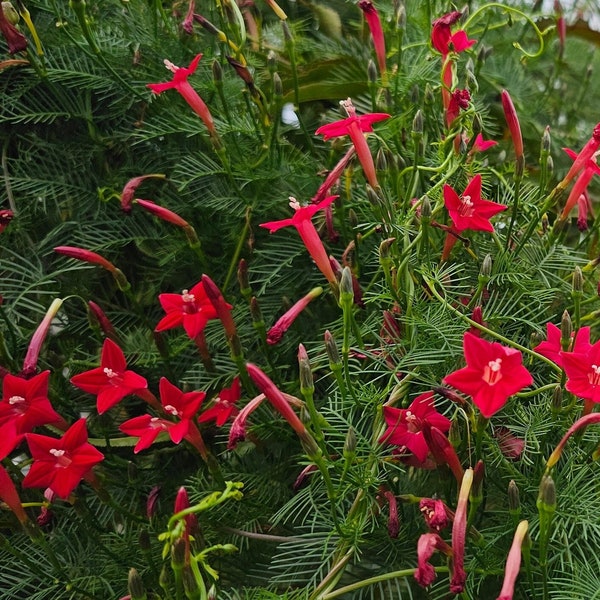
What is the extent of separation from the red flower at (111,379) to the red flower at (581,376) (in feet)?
1.11

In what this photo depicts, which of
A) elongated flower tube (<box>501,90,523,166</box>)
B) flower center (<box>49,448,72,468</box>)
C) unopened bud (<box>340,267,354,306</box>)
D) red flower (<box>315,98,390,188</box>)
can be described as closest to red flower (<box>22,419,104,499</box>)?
flower center (<box>49,448,72,468</box>)

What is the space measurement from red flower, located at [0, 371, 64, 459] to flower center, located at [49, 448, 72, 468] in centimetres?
3

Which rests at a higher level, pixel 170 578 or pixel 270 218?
pixel 270 218

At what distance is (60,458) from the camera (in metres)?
0.69

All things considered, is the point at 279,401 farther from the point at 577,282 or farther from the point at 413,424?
the point at 577,282

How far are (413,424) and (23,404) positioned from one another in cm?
30

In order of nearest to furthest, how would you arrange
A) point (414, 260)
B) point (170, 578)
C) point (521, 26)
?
point (170, 578)
point (414, 260)
point (521, 26)

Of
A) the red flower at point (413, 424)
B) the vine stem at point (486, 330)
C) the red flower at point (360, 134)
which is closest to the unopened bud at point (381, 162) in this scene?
the red flower at point (360, 134)

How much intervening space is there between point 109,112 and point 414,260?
0.39 m

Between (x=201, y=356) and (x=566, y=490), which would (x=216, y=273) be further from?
(x=566, y=490)

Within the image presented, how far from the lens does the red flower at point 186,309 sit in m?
0.76

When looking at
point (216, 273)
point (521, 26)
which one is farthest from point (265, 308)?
point (521, 26)

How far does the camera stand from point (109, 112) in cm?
96

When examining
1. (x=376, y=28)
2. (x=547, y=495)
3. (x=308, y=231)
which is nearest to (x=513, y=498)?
(x=547, y=495)
